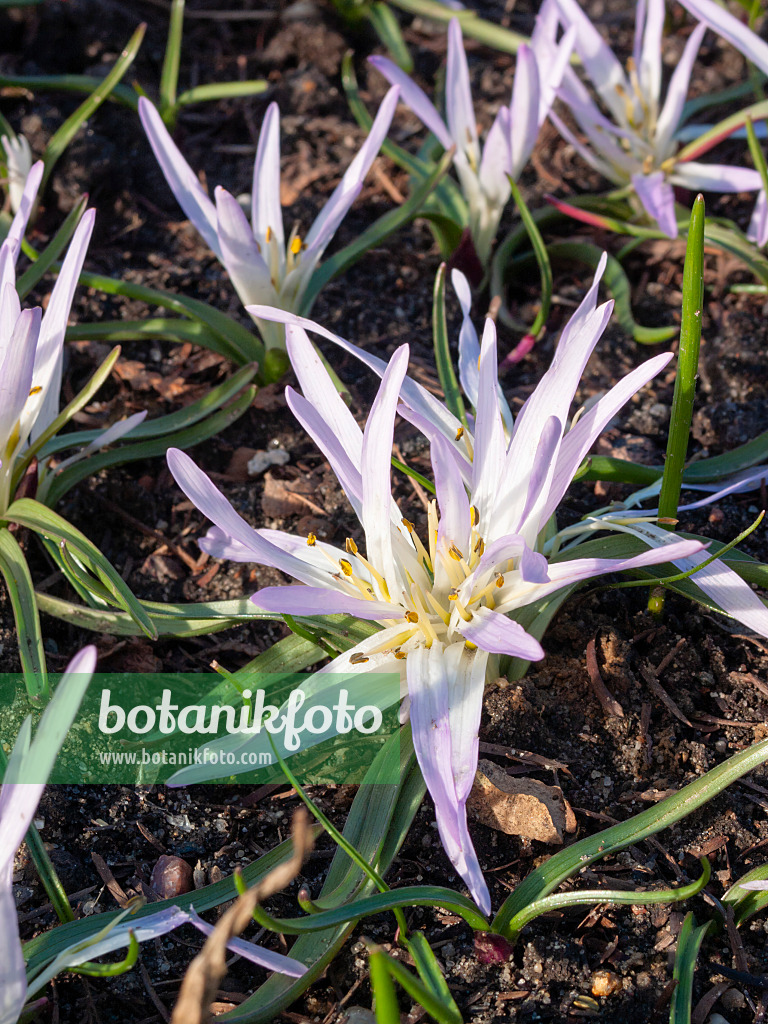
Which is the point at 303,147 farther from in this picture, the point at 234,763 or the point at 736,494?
the point at 234,763

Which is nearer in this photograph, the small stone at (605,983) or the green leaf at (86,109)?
the small stone at (605,983)

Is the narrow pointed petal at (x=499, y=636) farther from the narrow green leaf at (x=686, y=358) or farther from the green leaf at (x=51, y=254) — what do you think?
the green leaf at (x=51, y=254)

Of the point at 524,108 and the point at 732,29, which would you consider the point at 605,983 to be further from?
the point at 732,29

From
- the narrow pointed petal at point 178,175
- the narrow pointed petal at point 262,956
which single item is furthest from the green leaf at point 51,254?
the narrow pointed petal at point 262,956

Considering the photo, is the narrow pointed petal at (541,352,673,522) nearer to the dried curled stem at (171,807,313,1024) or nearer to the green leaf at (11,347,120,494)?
the dried curled stem at (171,807,313,1024)

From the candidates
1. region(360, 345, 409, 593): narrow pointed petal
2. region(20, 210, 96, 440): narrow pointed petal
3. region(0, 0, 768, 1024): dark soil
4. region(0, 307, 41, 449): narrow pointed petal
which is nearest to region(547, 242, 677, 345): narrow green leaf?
region(0, 0, 768, 1024): dark soil

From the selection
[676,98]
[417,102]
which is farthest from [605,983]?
[676,98]
